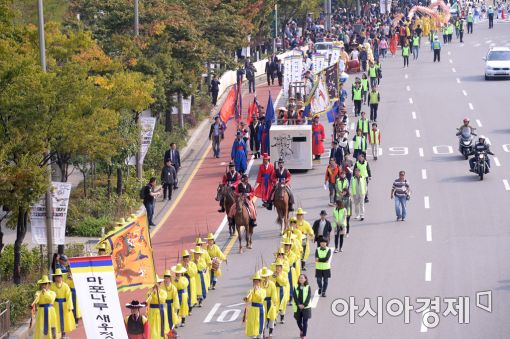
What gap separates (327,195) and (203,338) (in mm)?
15590

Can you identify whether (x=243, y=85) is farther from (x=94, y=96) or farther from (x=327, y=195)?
(x=94, y=96)

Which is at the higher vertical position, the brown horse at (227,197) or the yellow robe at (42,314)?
the brown horse at (227,197)

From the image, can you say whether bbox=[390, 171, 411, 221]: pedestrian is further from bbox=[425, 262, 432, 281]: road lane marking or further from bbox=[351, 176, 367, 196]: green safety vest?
bbox=[425, 262, 432, 281]: road lane marking

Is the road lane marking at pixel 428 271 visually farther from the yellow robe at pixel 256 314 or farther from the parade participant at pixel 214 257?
the yellow robe at pixel 256 314

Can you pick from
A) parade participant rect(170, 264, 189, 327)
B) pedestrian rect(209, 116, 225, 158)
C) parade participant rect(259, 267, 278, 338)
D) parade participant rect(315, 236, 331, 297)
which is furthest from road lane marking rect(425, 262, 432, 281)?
pedestrian rect(209, 116, 225, 158)

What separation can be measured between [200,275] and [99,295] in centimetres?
886

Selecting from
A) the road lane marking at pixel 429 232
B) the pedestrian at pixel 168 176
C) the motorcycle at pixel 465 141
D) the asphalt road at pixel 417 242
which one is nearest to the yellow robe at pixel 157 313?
the asphalt road at pixel 417 242

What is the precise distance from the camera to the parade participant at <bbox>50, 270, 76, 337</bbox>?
31672 millimetres

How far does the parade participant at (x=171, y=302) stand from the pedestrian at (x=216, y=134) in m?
20.5

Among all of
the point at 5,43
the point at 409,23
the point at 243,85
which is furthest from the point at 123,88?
the point at 409,23

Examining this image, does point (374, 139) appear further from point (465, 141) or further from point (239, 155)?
point (239, 155)

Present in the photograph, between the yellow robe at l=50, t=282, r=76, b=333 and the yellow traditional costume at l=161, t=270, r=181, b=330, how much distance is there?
6.84 ft

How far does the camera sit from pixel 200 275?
33.9 meters

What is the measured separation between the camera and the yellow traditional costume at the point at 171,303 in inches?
1215
